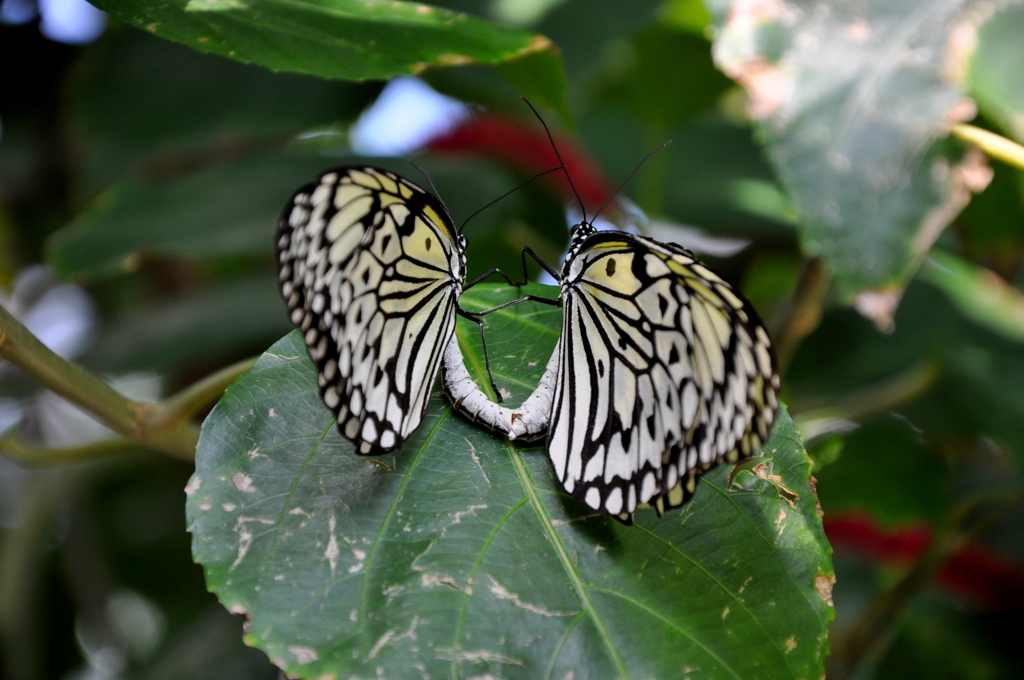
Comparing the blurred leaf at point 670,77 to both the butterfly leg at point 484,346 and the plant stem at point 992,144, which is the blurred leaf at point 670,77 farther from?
the butterfly leg at point 484,346

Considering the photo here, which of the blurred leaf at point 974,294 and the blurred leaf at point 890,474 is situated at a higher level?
the blurred leaf at point 974,294

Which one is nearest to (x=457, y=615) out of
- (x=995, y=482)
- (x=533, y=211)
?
(x=533, y=211)

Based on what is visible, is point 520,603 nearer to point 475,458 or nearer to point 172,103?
point 475,458

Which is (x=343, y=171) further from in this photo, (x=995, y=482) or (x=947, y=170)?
(x=995, y=482)

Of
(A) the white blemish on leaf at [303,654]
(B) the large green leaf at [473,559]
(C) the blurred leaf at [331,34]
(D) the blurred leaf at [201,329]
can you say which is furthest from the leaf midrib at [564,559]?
(D) the blurred leaf at [201,329]

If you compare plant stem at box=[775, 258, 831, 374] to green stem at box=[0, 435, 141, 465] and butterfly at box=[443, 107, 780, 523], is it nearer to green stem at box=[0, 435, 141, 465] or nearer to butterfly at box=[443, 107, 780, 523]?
butterfly at box=[443, 107, 780, 523]

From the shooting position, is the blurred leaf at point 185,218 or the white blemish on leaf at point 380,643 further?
the blurred leaf at point 185,218

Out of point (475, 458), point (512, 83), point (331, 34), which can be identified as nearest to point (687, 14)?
point (512, 83)

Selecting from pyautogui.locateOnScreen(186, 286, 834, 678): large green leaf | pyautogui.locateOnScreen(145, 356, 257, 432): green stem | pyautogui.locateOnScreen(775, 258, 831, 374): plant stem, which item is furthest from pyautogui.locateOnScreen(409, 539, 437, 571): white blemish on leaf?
pyautogui.locateOnScreen(775, 258, 831, 374): plant stem
